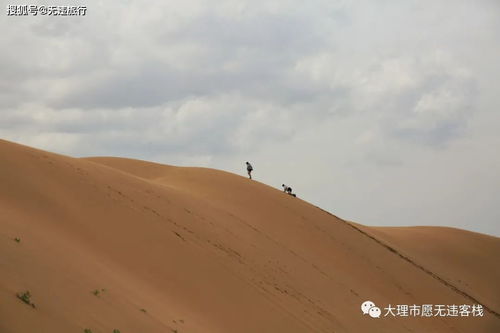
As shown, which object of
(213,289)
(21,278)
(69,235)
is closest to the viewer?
(21,278)

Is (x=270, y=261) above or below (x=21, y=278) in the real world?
above

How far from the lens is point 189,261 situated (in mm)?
16094

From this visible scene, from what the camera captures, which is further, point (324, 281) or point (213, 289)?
point (324, 281)

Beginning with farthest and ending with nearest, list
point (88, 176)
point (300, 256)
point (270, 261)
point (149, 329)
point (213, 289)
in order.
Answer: point (300, 256)
point (270, 261)
point (88, 176)
point (213, 289)
point (149, 329)

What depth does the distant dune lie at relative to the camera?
1075 cm

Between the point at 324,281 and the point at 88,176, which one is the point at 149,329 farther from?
the point at 324,281

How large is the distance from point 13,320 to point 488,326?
65.1ft

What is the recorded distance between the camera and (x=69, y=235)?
14.0 metres

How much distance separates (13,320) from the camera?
8.36 metres

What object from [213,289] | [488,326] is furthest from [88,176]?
[488,326]

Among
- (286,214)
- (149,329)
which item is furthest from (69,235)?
(286,214)

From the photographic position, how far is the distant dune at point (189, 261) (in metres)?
10.8

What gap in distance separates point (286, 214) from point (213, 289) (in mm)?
9765

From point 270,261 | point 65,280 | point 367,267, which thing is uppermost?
point 367,267
